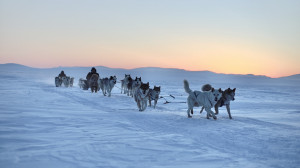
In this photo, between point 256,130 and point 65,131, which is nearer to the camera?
point 65,131

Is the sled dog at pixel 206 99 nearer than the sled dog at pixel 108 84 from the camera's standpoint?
Yes

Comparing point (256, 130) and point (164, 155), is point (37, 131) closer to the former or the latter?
point (164, 155)

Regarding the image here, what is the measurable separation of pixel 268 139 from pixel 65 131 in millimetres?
4518

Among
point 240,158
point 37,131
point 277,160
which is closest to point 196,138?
point 240,158

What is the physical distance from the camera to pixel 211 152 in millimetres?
3818

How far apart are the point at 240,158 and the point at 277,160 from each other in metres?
0.61

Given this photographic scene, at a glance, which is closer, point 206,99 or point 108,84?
point 206,99

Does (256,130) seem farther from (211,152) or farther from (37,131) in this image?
(37,131)

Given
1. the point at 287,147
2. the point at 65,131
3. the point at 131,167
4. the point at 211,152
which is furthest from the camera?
the point at 65,131

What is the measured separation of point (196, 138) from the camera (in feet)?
15.6

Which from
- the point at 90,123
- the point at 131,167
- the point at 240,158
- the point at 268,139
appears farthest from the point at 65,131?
the point at 268,139

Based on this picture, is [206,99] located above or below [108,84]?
below

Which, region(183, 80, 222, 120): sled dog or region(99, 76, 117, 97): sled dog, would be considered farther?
region(99, 76, 117, 97): sled dog

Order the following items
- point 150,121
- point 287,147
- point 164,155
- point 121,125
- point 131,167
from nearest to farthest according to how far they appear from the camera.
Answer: point 131,167 → point 164,155 → point 287,147 → point 121,125 → point 150,121
